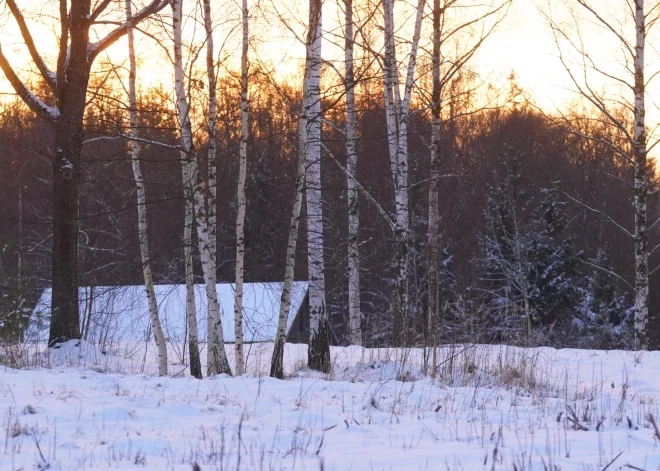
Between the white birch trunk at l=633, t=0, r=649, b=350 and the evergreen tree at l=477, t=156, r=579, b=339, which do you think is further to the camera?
the evergreen tree at l=477, t=156, r=579, b=339

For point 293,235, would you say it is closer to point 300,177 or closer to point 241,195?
point 300,177

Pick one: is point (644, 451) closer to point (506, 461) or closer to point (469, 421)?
point (506, 461)

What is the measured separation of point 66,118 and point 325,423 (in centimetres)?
744

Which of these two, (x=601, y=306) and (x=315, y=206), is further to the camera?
(x=601, y=306)

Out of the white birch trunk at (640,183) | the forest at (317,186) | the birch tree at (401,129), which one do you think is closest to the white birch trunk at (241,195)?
the forest at (317,186)

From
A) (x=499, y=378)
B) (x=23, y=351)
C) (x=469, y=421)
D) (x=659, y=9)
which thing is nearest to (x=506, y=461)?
(x=469, y=421)

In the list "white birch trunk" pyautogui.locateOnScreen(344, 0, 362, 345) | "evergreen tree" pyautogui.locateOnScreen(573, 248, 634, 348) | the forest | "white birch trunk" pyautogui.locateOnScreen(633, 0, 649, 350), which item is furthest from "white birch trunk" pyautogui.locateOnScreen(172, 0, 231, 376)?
"evergreen tree" pyautogui.locateOnScreen(573, 248, 634, 348)

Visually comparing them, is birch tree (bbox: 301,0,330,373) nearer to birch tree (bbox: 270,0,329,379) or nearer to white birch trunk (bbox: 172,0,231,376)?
birch tree (bbox: 270,0,329,379)

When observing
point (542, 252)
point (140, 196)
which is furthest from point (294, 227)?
point (542, 252)

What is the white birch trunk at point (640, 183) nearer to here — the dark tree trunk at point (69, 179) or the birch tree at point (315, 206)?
the birch tree at point (315, 206)

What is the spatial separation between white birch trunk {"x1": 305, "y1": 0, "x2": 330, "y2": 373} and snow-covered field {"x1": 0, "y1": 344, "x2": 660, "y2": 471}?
1.77 meters

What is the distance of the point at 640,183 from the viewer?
15.1 metres

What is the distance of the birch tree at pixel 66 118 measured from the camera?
1100 cm

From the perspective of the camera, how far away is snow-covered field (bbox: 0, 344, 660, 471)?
4.16m
